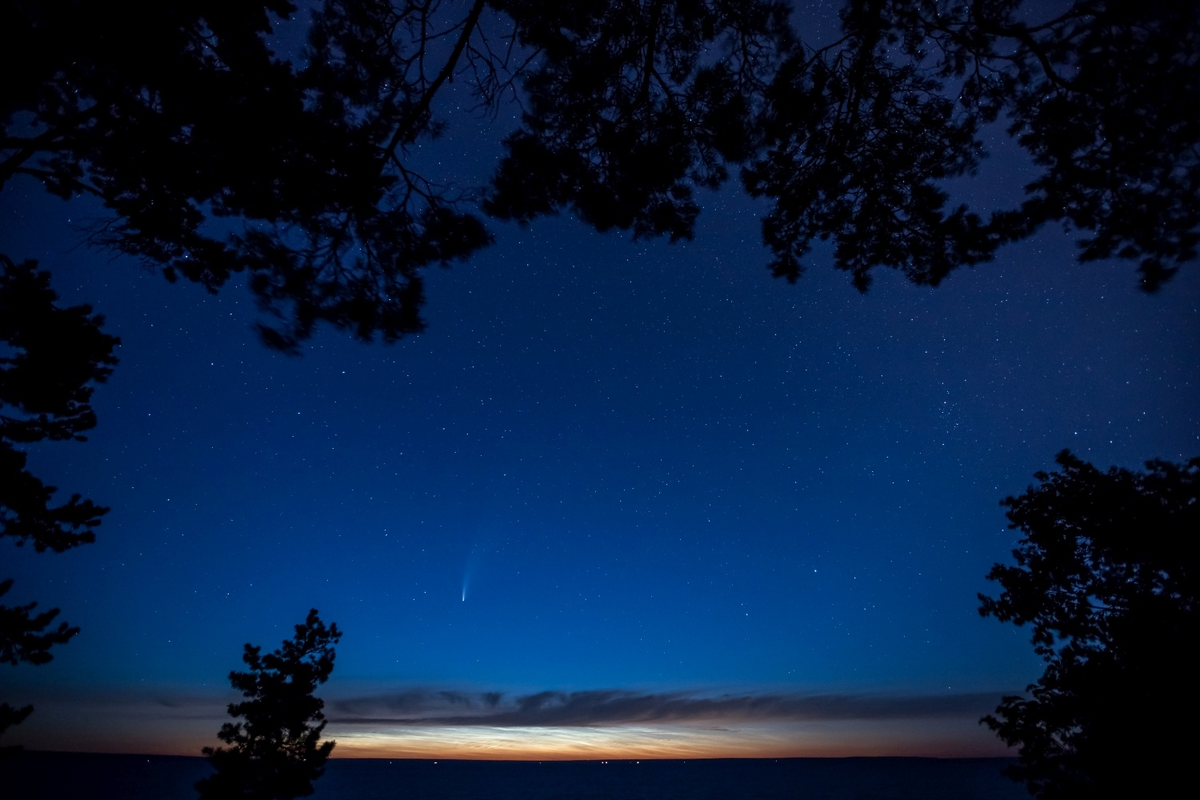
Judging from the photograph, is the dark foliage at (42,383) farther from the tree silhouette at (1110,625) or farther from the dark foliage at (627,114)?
the tree silhouette at (1110,625)

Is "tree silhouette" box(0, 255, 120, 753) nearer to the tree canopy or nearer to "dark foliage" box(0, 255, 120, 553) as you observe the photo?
"dark foliage" box(0, 255, 120, 553)

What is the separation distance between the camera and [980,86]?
5.55 metres

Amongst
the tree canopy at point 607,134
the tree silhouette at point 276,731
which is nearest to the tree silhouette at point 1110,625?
the tree canopy at point 607,134

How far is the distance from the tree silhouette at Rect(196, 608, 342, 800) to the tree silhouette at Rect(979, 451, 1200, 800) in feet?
81.5

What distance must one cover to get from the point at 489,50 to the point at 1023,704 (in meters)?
13.2

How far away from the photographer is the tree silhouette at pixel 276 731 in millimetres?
21656

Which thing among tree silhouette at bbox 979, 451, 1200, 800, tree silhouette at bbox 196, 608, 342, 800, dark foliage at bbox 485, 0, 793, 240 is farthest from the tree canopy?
tree silhouette at bbox 196, 608, 342, 800

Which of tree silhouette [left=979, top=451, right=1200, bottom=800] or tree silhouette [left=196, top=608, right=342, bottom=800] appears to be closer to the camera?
tree silhouette [left=979, top=451, right=1200, bottom=800]

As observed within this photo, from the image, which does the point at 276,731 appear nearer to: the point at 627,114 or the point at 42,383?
the point at 42,383

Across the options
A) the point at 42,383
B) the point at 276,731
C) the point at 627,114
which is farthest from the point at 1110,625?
the point at 276,731

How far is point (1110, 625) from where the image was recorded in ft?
27.5

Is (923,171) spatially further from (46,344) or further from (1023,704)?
(46,344)

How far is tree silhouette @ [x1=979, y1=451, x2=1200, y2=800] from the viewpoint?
7352mm

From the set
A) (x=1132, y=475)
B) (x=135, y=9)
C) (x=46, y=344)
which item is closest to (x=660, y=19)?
(x=135, y=9)
